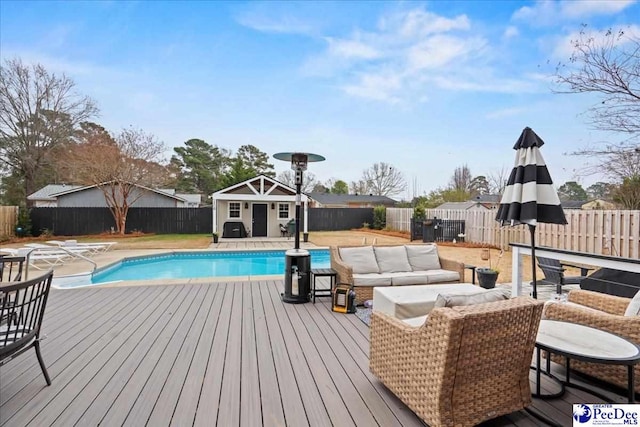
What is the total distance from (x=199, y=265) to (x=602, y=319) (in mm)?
9518

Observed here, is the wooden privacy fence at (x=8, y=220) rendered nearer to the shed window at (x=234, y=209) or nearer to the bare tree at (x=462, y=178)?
the shed window at (x=234, y=209)

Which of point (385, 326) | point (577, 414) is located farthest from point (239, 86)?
point (577, 414)

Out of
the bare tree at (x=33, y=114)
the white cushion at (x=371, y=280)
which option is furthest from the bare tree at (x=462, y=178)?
the bare tree at (x=33, y=114)

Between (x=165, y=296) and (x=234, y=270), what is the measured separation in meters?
4.22

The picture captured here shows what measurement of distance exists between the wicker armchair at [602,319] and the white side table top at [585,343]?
11 centimetres

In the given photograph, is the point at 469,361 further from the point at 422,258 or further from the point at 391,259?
the point at 422,258

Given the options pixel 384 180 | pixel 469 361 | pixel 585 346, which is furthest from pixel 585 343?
pixel 384 180

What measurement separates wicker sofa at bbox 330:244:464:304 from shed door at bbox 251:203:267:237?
11.5m

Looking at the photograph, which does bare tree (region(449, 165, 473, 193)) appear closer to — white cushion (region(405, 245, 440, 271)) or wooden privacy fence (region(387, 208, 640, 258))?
wooden privacy fence (region(387, 208, 640, 258))

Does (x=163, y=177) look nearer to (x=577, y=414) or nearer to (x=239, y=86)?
(x=239, y=86)

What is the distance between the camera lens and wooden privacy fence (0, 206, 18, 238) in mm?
13219

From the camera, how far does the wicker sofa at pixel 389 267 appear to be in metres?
4.71

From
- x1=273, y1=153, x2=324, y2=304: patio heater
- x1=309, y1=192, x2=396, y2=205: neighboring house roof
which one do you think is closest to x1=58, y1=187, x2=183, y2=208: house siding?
x1=273, y1=153, x2=324, y2=304: patio heater

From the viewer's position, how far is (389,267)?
5109 millimetres
